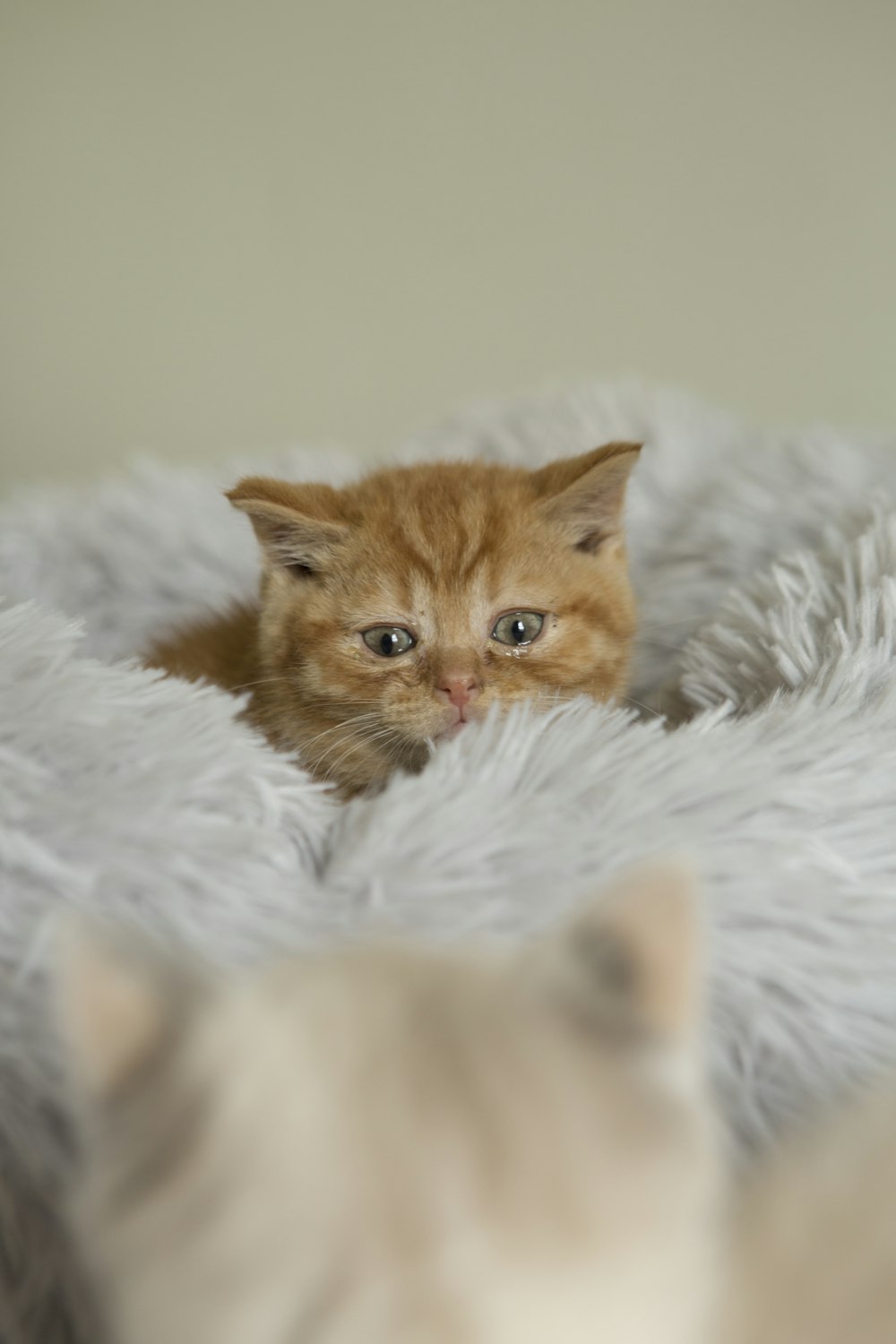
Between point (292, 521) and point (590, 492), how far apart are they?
314 mm

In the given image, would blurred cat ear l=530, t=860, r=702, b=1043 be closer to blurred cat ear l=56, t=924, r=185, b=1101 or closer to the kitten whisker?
blurred cat ear l=56, t=924, r=185, b=1101

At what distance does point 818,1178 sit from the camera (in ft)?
1.50

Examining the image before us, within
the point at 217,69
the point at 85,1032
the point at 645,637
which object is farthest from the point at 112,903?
the point at 217,69

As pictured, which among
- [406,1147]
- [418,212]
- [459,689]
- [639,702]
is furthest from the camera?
[418,212]

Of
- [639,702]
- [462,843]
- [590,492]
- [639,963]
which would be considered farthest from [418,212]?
[639,963]

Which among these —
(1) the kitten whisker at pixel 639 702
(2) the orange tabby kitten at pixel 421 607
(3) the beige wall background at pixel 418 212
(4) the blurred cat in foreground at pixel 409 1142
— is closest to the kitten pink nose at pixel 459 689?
(2) the orange tabby kitten at pixel 421 607

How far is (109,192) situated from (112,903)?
229cm

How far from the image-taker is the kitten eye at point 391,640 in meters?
1.16

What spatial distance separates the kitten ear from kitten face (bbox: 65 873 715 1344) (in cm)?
82

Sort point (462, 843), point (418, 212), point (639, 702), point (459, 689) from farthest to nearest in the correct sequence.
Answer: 1. point (418, 212)
2. point (639, 702)
3. point (459, 689)
4. point (462, 843)

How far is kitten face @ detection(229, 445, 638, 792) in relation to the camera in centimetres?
113

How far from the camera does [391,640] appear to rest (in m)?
1.16

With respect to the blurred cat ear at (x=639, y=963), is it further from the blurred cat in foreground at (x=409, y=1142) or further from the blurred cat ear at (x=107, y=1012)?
the blurred cat ear at (x=107, y=1012)

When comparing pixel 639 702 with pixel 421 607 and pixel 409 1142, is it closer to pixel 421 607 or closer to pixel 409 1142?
pixel 421 607
